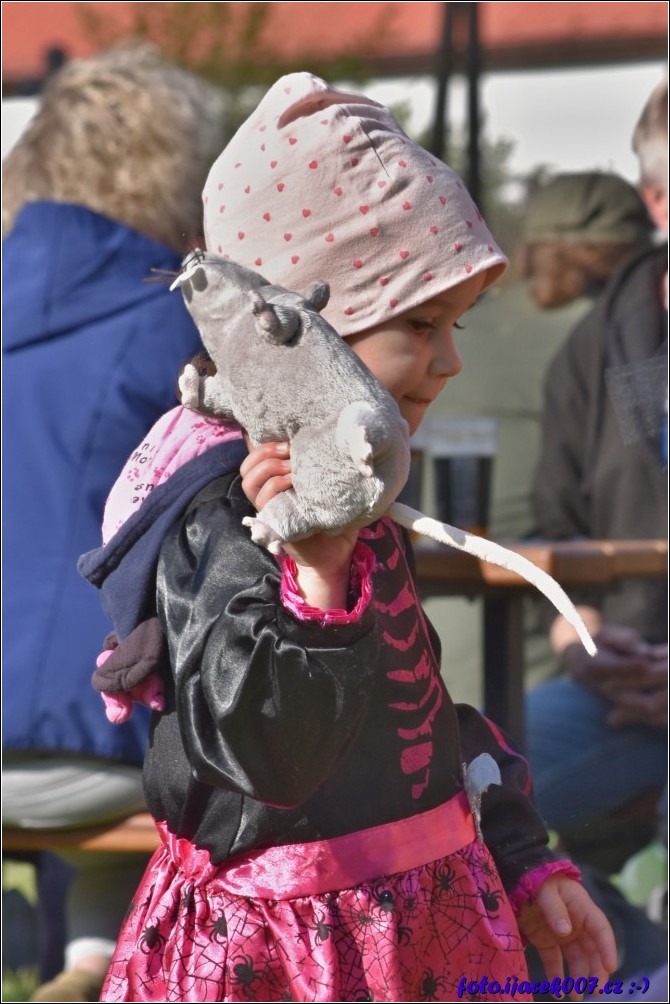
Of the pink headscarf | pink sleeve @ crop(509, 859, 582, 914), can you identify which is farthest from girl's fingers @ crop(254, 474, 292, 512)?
pink sleeve @ crop(509, 859, 582, 914)

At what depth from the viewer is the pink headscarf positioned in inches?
43.2

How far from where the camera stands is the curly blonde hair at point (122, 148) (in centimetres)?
213

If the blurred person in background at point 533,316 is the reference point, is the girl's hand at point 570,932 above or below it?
above

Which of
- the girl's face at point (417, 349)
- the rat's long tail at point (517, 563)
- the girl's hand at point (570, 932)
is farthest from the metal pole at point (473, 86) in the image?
the rat's long tail at point (517, 563)

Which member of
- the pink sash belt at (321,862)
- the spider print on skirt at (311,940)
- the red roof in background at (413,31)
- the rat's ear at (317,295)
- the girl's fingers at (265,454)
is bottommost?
the spider print on skirt at (311,940)

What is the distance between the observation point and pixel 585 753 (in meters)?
2.38

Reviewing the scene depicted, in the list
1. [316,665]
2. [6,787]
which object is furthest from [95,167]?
[316,665]

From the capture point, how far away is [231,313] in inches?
37.9

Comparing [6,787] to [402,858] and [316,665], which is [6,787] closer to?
[402,858]

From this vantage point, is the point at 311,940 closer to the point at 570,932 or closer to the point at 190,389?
the point at 570,932

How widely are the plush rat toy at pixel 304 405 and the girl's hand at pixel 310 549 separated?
2 cm

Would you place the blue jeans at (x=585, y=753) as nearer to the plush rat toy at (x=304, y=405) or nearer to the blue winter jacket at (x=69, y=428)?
the blue winter jacket at (x=69, y=428)

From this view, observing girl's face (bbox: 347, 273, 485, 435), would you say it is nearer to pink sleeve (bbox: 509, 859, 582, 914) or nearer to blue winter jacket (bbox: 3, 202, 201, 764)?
pink sleeve (bbox: 509, 859, 582, 914)

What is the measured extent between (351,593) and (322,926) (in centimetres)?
30
